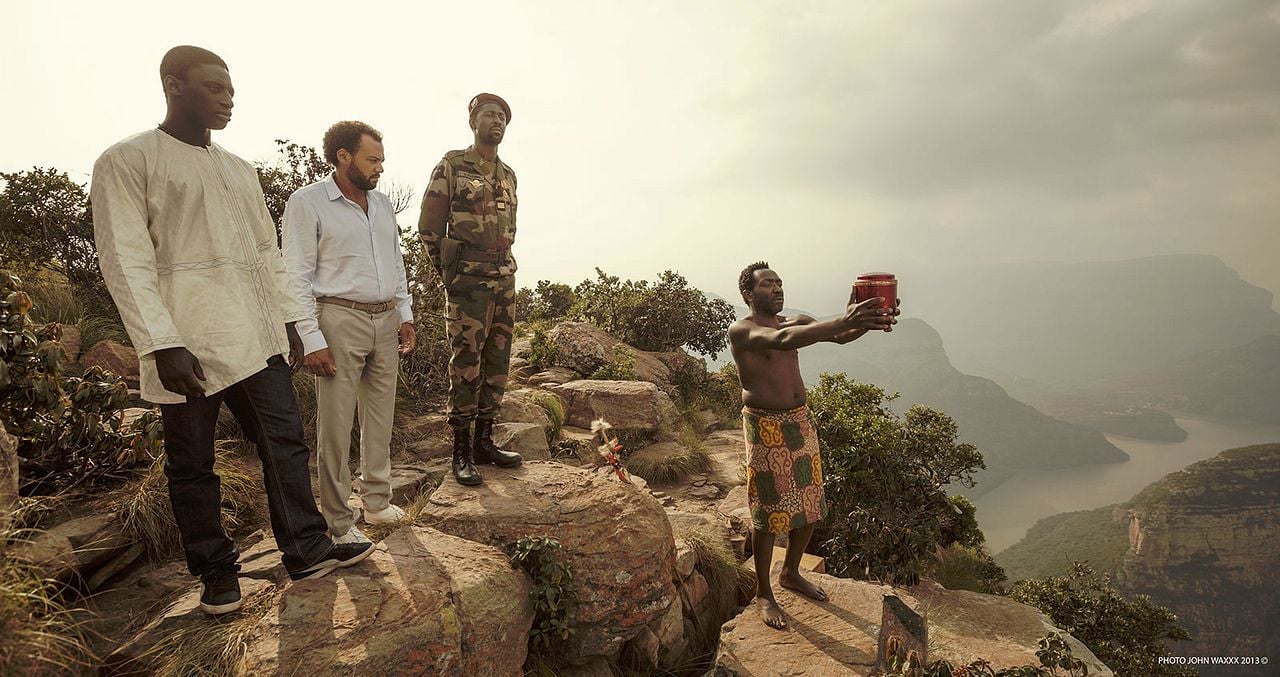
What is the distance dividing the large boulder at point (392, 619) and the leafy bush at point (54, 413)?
146 cm

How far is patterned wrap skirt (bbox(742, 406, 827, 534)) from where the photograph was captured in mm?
3848

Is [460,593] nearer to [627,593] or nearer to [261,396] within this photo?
[627,593]

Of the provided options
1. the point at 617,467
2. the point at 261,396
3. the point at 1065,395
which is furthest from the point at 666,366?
the point at 1065,395

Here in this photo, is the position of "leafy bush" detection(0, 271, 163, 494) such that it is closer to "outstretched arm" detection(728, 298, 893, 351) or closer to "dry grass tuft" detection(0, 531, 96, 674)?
"dry grass tuft" detection(0, 531, 96, 674)

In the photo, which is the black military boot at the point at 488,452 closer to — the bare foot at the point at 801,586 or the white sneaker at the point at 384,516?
the white sneaker at the point at 384,516

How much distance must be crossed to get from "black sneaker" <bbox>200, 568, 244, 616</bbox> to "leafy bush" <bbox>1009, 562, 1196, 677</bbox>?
1250 centimetres

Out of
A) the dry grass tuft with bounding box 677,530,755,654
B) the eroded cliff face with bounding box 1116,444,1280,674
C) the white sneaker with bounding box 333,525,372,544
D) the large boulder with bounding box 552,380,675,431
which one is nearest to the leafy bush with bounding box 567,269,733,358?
the large boulder with bounding box 552,380,675,431

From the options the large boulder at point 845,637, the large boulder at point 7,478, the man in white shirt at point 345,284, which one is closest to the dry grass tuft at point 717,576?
the large boulder at point 845,637

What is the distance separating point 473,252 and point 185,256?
5.81 ft

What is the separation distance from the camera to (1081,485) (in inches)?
4946

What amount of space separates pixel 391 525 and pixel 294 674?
52.9 inches

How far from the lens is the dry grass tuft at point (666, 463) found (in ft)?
25.8

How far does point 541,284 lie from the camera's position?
59.6 feet

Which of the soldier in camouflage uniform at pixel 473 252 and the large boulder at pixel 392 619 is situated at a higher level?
the soldier in camouflage uniform at pixel 473 252
